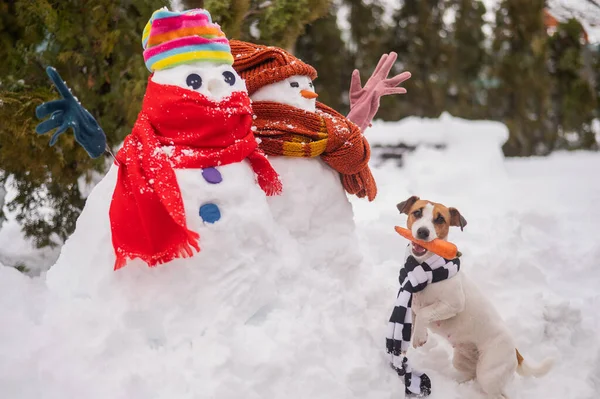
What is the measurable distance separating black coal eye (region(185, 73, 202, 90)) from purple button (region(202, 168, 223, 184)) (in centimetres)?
35

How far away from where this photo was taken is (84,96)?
351 cm

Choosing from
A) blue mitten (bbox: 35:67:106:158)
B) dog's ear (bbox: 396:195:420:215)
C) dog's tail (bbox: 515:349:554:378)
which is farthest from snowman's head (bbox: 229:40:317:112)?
dog's tail (bbox: 515:349:554:378)

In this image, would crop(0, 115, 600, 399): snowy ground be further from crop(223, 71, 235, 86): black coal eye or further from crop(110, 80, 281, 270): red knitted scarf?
crop(223, 71, 235, 86): black coal eye

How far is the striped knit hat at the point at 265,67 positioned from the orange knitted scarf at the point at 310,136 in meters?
0.11

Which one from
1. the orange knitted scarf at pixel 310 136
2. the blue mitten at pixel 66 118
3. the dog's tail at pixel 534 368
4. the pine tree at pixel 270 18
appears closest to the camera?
the blue mitten at pixel 66 118

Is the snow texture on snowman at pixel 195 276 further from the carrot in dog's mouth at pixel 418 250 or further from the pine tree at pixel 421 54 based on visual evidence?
the pine tree at pixel 421 54

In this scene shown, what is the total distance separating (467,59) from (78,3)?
7208mm

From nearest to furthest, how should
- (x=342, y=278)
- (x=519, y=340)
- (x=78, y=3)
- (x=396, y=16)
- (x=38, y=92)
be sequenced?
(x=342, y=278) → (x=519, y=340) → (x=38, y=92) → (x=78, y=3) → (x=396, y=16)

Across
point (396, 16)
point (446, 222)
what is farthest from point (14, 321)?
point (396, 16)

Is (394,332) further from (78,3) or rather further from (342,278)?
(78,3)

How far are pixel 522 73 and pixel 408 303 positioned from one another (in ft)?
26.1

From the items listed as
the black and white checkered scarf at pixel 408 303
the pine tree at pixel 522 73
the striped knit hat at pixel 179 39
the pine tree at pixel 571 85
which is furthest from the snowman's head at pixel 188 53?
the pine tree at pixel 571 85

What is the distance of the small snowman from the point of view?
8.36 feet

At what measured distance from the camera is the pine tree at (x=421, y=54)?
8984 mm
